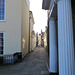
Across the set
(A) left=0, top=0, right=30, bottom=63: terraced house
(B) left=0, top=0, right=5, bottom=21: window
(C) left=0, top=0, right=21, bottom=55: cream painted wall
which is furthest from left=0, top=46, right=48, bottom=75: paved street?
(B) left=0, top=0, right=5, bottom=21: window

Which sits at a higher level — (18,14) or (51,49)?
(18,14)

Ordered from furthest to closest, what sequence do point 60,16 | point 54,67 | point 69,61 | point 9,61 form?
point 9,61, point 54,67, point 60,16, point 69,61

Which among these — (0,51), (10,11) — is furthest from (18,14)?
(0,51)

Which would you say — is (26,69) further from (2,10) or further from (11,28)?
(2,10)

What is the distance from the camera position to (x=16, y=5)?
8.99m

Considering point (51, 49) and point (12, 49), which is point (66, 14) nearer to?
point (51, 49)

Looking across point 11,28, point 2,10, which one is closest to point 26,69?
point 11,28

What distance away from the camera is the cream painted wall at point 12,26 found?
28.8ft

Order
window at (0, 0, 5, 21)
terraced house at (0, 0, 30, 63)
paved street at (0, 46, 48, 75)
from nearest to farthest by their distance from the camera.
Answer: paved street at (0, 46, 48, 75) < terraced house at (0, 0, 30, 63) < window at (0, 0, 5, 21)

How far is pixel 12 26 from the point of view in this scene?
8.95 m

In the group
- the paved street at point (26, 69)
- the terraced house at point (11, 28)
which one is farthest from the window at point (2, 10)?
the paved street at point (26, 69)

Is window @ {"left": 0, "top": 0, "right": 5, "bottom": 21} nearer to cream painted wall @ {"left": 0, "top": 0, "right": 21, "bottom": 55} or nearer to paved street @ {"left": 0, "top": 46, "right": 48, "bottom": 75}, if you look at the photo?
cream painted wall @ {"left": 0, "top": 0, "right": 21, "bottom": 55}

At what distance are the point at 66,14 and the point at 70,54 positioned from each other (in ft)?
3.09

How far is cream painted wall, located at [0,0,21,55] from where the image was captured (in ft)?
28.8
